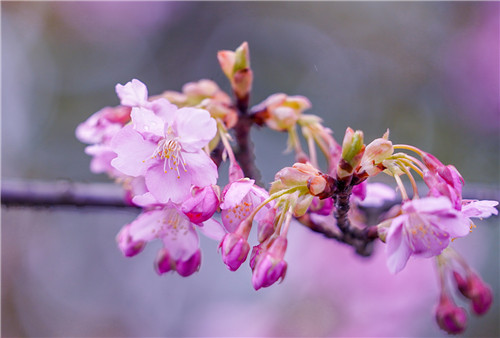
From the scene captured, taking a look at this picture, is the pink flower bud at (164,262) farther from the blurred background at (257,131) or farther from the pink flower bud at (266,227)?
the blurred background at (257,131)

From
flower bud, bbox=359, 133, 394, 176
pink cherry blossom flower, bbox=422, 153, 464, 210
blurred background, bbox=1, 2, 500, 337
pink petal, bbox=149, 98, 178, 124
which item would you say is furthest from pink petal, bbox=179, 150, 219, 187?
blurred background, bbox=1, 2, 500, 337

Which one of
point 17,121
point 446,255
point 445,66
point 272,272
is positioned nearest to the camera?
point 272,272

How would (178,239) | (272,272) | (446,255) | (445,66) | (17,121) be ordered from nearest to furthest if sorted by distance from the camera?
(272,272), (178,239), (446,255), (445,66), (17,121)

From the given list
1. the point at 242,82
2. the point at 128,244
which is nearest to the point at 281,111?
the point at 242,82

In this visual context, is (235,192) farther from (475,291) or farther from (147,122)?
(475,291)

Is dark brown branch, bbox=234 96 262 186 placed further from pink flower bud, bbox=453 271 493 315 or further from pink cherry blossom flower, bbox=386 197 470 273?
pink flower bud, bbox=453 271 493 315

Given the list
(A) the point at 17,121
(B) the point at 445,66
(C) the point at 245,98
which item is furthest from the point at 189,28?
(C) the point at 245,98

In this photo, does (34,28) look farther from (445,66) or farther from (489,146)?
(489,146)
